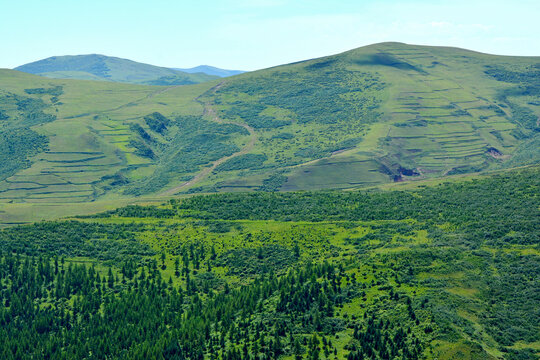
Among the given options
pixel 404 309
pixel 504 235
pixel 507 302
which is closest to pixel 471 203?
pixel 504 235

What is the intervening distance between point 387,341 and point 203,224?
100 m

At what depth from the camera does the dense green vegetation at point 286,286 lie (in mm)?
116500

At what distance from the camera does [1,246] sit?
172000 mm

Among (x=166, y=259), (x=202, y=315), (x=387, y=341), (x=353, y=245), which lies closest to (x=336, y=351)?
(x=387, y=341)

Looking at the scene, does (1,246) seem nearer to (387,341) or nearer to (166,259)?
(166,259)

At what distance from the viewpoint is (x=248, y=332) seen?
404 ft

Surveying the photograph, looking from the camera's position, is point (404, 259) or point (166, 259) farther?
point (166, 259)

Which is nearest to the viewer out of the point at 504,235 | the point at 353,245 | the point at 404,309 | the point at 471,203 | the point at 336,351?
the point at 336,351

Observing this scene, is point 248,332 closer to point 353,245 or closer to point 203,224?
point 353,245

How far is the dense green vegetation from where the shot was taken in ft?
382

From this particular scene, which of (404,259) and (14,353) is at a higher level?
(404,259)

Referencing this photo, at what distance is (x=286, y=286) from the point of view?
452 feet

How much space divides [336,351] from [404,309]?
63.2 ft

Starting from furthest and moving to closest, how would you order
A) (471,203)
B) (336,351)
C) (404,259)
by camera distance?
(471,203) → (404,259) → (336,351)
